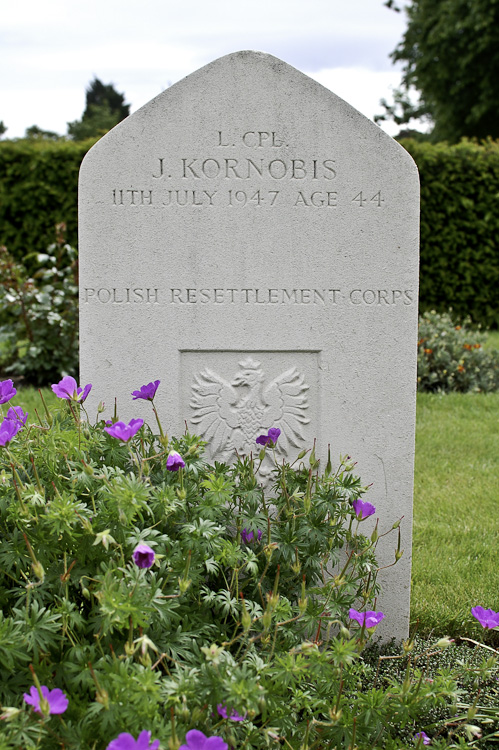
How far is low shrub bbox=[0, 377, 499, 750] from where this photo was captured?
4.52ft

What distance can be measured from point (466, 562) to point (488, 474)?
141 centimetres

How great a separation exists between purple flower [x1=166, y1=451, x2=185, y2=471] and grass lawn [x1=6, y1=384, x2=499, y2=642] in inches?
59.8

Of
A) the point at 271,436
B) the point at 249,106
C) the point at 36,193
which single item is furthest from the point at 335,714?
the point at 36,193

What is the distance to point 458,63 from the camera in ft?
54.1

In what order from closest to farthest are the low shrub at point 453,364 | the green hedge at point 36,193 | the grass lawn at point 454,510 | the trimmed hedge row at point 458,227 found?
the grass lawn at point 454,510, the low shrub at point 453,364, the green hedge at point 36,193, the trimmed hedge row at point 458,227

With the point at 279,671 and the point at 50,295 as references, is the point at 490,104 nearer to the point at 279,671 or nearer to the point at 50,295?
the point at 50,295

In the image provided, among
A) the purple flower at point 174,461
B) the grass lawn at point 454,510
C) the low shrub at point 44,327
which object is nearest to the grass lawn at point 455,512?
the grass lawn at point 454,510

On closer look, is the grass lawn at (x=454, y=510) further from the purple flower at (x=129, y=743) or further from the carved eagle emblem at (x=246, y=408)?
the purple flower at (x=129, y=743)

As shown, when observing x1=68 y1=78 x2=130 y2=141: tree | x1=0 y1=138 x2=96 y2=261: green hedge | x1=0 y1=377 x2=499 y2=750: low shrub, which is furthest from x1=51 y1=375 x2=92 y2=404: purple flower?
x1=68 y1=78 x2=130 y2=141: tree

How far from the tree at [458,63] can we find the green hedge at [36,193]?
11.1m

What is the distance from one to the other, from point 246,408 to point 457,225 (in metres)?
7.38

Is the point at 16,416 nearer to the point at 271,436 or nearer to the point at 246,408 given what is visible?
the point at 271,436

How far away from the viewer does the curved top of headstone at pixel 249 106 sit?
254 cm

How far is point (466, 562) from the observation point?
10.8 feet
